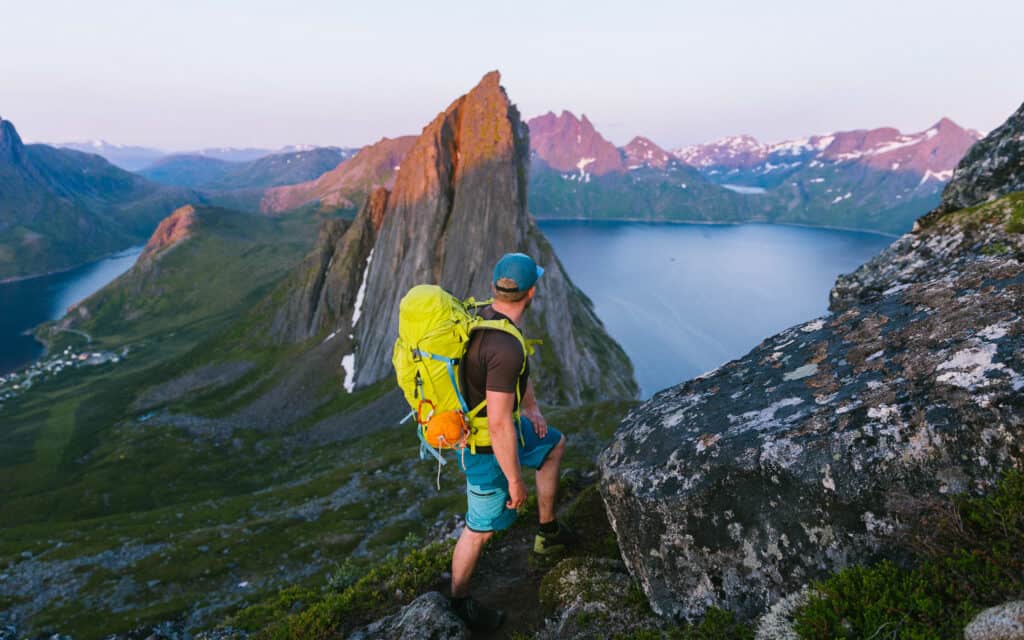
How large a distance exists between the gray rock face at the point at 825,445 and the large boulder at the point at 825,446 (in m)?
0.01

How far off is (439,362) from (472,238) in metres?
75.3

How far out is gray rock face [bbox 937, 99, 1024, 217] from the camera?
10.8 m

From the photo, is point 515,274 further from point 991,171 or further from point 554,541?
point 991,171

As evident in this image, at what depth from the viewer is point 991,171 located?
441 inches

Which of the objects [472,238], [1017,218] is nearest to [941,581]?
[1017,218]

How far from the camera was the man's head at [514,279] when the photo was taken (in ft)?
21.4

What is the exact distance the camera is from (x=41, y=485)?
66.9m

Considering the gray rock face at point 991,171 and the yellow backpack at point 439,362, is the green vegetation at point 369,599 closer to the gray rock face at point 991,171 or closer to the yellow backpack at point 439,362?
the yellow backpack at point 439,362

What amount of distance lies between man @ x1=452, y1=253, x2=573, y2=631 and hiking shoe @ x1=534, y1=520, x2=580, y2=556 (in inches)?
54.8

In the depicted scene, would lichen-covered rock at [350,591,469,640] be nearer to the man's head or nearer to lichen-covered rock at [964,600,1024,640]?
the man's head

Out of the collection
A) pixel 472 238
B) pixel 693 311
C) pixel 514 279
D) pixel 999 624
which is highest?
pixel 472 238

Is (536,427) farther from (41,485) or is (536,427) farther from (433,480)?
(41,485)

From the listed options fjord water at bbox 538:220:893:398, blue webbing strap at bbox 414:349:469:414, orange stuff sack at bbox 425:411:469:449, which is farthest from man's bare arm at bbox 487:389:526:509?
fjord water at bbox 538:220:893:398

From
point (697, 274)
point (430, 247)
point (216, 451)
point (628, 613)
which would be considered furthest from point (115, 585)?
point (697, 274)
